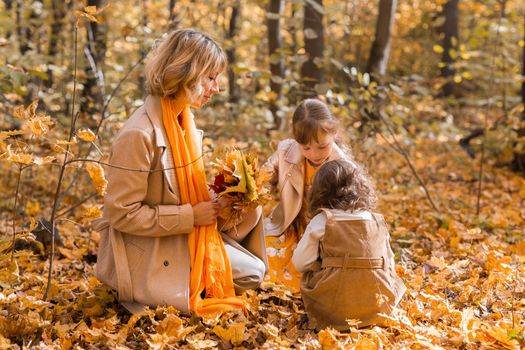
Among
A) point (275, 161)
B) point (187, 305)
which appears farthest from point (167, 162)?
point (275, 161)

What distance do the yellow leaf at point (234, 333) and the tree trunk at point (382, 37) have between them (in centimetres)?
520

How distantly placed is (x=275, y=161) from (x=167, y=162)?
38.0 inches

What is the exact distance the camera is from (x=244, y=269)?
121 inches

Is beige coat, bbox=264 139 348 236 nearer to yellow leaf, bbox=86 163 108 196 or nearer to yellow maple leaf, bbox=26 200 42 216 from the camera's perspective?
yellow leaf, bbox=86 163 108 196

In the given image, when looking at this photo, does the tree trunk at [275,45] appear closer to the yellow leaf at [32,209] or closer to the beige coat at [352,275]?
the yellow leaf at [32,209]

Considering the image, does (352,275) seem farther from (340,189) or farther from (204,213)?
(204,213)

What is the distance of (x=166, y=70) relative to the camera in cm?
282

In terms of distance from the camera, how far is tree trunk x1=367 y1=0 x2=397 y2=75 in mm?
7105

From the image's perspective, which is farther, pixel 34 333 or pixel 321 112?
pixel 321 112

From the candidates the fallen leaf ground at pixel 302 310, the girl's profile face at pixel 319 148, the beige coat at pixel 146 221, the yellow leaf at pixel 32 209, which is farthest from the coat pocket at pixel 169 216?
the yellow leaf at pixel 32 209

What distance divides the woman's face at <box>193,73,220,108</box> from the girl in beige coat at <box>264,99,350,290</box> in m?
0.63

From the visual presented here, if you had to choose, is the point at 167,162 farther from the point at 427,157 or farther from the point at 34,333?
the point at 427,157

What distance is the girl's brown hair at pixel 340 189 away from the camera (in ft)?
9.20

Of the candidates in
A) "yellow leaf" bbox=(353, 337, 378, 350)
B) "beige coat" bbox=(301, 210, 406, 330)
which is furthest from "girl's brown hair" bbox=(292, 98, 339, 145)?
"yellow leaf" bbox=(353, 337, 378, 350)
